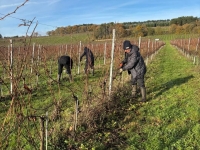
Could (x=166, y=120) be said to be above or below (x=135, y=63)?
below

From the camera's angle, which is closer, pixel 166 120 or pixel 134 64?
pixel 166 120

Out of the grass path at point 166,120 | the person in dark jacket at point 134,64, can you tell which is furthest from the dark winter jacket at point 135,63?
the grass path at point 166,120

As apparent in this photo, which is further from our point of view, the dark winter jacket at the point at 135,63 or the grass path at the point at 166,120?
the dark winter jacket at the point at 135,63

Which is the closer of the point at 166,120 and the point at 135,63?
the point at 166,120

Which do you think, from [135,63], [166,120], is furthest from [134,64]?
[166,120]

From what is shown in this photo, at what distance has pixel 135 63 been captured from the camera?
669 cm

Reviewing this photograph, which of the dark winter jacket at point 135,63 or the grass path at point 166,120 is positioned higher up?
the dark winter jacket at point 135,63

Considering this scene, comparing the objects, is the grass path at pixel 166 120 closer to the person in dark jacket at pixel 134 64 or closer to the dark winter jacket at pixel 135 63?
the person in dark jacket at pixel 134 64

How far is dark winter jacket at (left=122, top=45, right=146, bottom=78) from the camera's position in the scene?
664 centimetres

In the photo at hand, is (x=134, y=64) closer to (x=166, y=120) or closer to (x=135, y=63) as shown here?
(x=135, y=63)

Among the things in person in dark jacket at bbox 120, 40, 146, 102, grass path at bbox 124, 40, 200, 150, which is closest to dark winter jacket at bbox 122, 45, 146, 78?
person in dark jacket at bbox 120, 40, 146, 102

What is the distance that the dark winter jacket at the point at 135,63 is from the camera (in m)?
6.64

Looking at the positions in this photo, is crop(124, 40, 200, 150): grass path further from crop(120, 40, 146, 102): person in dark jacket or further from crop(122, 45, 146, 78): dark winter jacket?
crop(122, 45, 146, 78): dark winter jacket

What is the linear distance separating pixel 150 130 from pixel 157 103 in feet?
6.42
